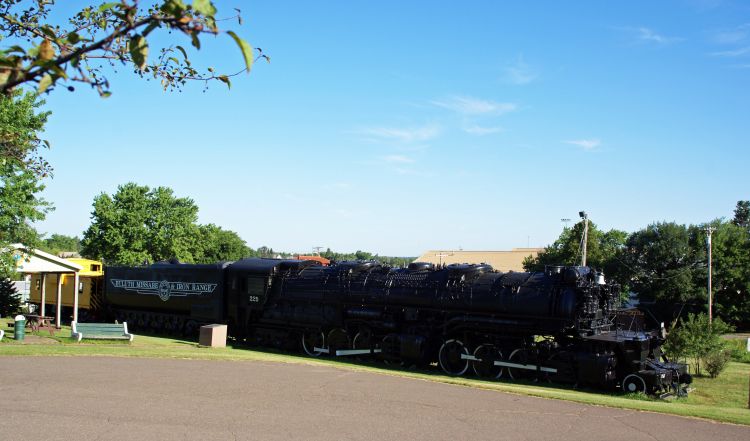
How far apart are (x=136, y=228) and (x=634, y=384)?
4452 centimetres

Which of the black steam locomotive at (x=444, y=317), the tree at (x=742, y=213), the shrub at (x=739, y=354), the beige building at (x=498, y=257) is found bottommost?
the shrub at (x=739, y=354)

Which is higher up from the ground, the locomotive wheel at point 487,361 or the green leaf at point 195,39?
the green leaf at point 195,39

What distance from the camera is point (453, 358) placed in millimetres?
18969

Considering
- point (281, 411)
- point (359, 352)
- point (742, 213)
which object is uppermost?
point (742, 213)

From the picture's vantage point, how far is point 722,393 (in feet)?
59.7

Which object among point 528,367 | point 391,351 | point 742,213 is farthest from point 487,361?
point 742,213

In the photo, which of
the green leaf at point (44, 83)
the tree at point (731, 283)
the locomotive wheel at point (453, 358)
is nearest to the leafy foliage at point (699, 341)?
the locomotive wheel at point (453, 358)

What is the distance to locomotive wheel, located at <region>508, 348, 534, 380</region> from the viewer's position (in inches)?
688

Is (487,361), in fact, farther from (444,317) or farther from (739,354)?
(739,354)

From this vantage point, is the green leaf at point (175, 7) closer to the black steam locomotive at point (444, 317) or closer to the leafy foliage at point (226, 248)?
the black steam locomotive at point (444, 317)

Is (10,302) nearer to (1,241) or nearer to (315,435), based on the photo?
(1,241)

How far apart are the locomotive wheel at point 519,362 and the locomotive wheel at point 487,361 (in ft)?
1.03

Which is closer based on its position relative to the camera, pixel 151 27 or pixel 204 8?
pixel 204 8

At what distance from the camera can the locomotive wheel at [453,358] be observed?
18.7m
